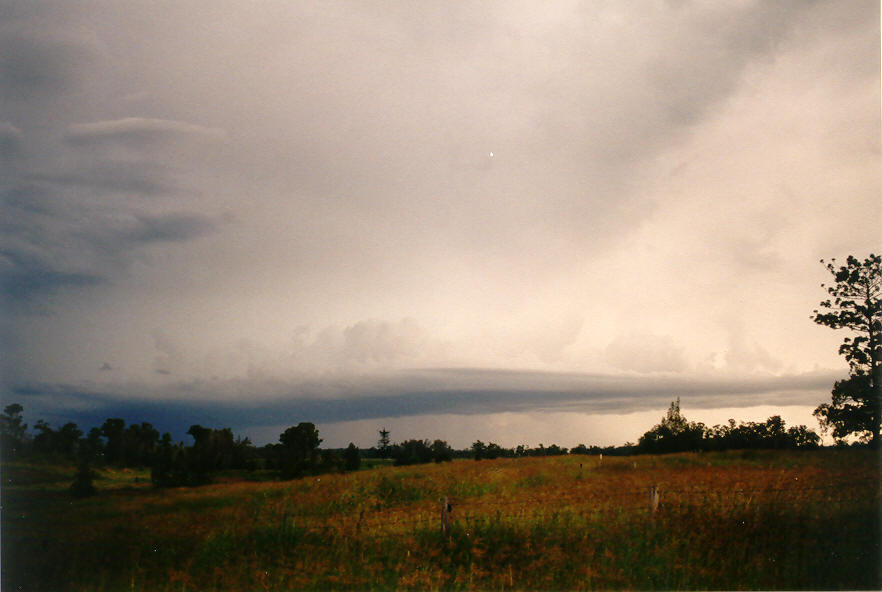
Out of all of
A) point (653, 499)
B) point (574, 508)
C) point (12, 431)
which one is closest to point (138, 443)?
point (12, 431)

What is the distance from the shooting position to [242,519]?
10531mm

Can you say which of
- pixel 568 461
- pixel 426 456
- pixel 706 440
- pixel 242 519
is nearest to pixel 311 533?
pixel 242 519

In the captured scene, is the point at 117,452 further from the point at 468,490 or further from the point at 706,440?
the point at 706,440

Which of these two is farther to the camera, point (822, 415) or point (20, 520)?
point (822, 415)

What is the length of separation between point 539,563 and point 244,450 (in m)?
7.54

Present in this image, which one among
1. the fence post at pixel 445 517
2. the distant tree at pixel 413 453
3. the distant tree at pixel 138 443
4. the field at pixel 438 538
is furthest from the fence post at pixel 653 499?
the distant tree at pixel 138 443

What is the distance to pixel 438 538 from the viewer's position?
926cm

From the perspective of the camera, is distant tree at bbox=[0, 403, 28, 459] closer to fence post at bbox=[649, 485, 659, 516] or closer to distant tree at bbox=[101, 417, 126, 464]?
distant tree at bbox=[101, 417, 126, 464]

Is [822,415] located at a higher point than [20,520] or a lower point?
higher

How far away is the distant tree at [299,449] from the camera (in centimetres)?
1248

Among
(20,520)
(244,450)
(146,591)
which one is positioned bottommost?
(146,591)

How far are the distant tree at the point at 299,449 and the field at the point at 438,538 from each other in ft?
2.45

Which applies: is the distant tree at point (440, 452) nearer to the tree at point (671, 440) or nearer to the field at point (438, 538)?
the field at point (438, 538)

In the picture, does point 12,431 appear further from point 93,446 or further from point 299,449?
point 299,449
